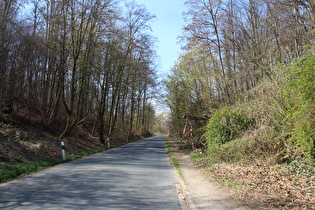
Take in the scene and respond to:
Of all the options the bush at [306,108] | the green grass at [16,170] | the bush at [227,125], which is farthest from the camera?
the bush at [227,125]

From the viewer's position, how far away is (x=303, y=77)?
5.61m

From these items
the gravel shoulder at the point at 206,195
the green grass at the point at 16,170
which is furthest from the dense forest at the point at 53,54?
the gravel shoulder at the point at 206,195

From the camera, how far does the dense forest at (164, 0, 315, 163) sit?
6234 millimetres

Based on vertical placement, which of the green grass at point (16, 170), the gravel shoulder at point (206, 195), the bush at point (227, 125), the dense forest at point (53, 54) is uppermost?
the dense forest at point (53, 54)

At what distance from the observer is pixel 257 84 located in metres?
10.1

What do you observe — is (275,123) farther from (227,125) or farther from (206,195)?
(206,195)

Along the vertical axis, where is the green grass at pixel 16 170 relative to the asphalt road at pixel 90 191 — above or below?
above

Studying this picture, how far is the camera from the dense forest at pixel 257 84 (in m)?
6.23

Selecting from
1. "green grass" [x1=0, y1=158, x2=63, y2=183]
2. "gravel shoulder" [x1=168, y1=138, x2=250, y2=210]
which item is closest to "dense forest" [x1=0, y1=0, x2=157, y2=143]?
"green grass" [x1=0, y1=158, x2=63, y2=183]

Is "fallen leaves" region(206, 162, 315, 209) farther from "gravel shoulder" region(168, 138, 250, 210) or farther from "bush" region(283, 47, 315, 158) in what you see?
"bush" region(283, 47, 315, 158)

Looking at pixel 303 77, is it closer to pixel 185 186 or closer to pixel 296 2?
pixel 185 186

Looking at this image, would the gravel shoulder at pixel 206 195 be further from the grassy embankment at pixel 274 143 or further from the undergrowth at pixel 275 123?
the undergrowth at pixel 275 123

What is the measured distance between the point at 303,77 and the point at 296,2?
7300 millimetres

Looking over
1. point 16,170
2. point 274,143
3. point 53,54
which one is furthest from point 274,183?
point 53,54
